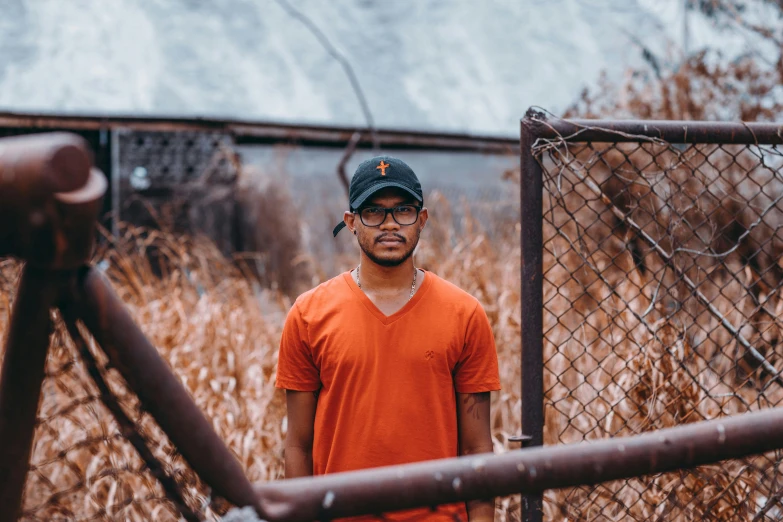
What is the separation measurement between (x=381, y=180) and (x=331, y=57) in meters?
9.73

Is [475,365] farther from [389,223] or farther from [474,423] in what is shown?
[389,223]

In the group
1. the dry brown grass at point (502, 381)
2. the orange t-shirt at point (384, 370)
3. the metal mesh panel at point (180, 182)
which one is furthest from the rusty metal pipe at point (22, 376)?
the metal mesh panel at point (180, 182)

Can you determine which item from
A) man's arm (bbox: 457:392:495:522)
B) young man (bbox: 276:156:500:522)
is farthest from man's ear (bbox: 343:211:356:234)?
man's arm (bbox: 457:392:495:522)

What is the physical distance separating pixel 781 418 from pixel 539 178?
3.78 feet

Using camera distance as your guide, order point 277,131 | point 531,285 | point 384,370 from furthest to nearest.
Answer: point 277,131
point 531,285
point 384,370

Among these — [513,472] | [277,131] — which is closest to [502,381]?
[513,472]

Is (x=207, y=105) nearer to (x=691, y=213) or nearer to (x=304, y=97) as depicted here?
(x=304, y=97)

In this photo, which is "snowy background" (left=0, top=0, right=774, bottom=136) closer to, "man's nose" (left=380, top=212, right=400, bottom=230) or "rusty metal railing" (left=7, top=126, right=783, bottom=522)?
"man's nose" (left=380, top=212, right=400, bottom=230)

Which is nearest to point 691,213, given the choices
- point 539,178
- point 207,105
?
point 539,178

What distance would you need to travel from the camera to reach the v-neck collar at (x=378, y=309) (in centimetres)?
188

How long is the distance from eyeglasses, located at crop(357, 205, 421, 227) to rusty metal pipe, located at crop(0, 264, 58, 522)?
104cm

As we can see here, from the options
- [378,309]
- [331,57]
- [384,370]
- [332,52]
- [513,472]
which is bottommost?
[513,472]

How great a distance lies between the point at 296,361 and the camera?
1.92 metres

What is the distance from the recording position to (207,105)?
962cm
